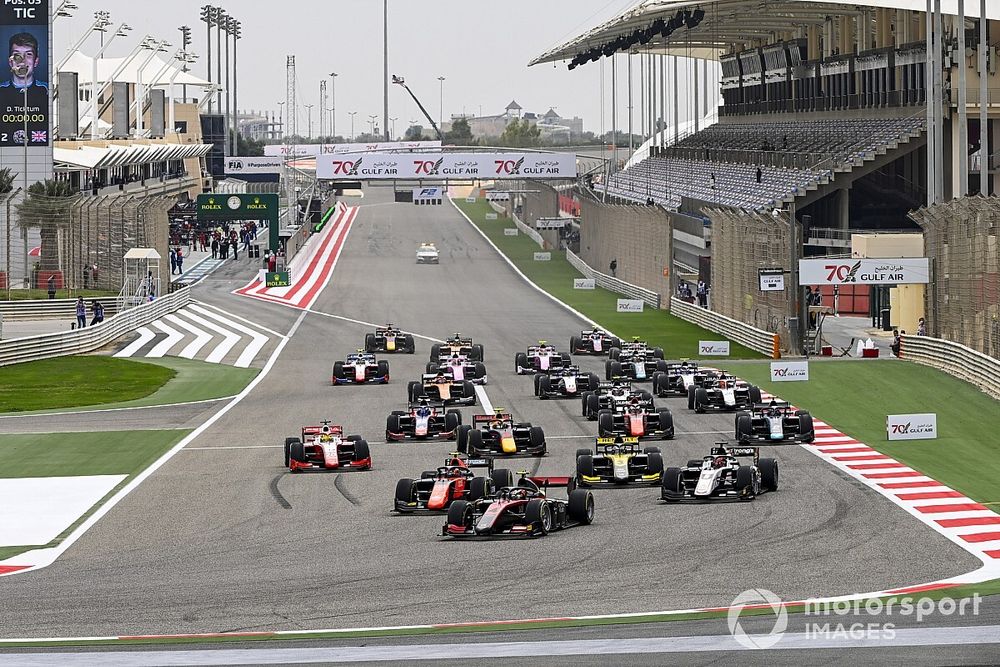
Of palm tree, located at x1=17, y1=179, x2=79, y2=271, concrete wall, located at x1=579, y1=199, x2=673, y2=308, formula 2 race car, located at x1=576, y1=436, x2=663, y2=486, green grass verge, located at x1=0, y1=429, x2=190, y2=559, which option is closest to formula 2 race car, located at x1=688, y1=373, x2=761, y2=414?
formula 2 race car, located at x1=576, y1=436, x2=663, y2=486

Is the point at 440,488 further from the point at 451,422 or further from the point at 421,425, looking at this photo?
the point at 451,422

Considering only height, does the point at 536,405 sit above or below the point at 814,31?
below

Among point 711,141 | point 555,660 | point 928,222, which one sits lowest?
point 555,660

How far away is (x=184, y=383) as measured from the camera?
41.6 m

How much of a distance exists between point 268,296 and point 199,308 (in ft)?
19.3

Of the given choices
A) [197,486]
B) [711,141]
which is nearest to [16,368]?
[197,486]

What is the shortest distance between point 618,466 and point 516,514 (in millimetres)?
3910

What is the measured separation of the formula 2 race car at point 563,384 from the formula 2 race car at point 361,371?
16.7ft

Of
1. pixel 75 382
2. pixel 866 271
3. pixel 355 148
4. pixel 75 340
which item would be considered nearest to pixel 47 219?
pixel 75 340

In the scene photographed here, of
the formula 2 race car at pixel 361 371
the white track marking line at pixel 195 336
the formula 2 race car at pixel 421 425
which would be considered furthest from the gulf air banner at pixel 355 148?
the formula 2 race car at pixel 421 425

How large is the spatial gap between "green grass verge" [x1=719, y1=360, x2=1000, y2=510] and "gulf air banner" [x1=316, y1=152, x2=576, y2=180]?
46.9m

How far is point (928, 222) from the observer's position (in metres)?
40.9

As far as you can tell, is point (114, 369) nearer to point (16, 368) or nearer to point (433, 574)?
point (16, 368)

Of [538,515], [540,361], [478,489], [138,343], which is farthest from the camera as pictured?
[138,343]
